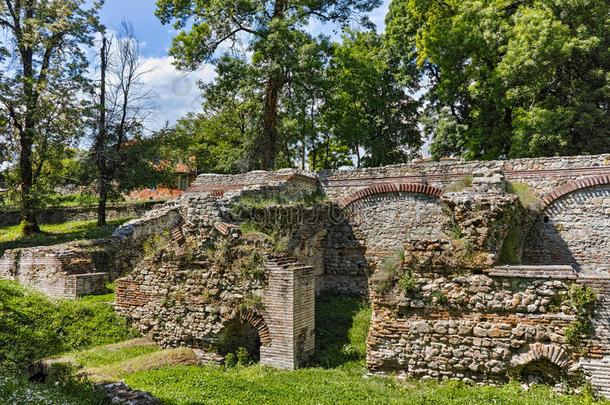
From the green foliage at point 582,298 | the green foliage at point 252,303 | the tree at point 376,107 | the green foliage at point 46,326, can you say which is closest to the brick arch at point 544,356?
the green foliage at point 582,298

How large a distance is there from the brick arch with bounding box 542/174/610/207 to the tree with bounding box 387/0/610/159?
17.4 ft

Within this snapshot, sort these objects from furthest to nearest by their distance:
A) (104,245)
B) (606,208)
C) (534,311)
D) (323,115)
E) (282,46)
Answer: (323,115) → (282,46) → (104,245) → (606,208) → (534,311)

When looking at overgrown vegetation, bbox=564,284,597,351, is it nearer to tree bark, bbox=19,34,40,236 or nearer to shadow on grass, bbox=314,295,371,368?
shadow on grass, bbox=314,295,371,368

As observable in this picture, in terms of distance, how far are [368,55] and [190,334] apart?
18999 mm

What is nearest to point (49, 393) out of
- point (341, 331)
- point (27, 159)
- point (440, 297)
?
point (440, 297)

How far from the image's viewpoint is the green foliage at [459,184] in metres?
11.5

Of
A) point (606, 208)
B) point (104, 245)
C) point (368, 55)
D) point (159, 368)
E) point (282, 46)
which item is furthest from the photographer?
point (368, 55)

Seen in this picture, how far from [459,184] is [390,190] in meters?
1.92

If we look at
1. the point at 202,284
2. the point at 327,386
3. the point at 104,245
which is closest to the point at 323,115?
the point at 104,245

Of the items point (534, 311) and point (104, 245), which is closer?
point (534, 311)

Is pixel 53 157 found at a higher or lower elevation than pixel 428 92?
lower

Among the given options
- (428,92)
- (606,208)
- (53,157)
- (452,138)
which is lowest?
(606,208)

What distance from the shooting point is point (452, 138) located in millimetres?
19250

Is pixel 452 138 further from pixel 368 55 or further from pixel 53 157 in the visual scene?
pixel 53 157
